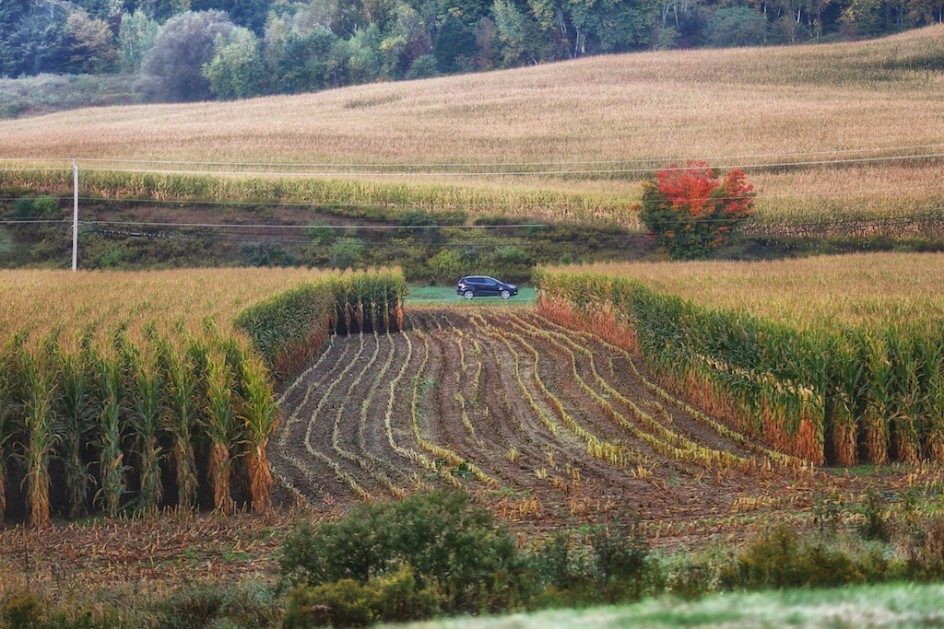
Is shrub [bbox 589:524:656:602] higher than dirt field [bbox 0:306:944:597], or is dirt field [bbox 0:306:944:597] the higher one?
shrub [bbox 589:524:656:602]

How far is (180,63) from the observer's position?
108312 millimetres

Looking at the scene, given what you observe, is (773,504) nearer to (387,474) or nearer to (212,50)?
(387,474)

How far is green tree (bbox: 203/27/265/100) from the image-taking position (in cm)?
10331

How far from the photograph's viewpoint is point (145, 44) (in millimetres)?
113938

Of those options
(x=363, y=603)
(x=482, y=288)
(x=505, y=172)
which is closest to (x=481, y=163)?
(x=505, y=172)

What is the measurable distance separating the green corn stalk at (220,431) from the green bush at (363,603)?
19.6 feet

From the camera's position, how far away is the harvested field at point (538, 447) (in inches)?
507

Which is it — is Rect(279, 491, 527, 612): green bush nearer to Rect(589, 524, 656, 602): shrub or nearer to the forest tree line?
Rect(589, 524, 656, 602): shrub

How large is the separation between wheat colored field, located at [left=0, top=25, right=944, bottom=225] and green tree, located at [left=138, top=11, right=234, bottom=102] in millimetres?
12337

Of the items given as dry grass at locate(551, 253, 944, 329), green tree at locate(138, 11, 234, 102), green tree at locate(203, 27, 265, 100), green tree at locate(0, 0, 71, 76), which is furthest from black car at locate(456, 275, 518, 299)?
green tree at locate(0, 0, 71, 76)

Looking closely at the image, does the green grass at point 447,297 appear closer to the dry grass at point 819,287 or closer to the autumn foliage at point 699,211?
the autumn foliage at point 699,211

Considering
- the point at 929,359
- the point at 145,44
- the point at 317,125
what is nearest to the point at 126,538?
the point at 929,359

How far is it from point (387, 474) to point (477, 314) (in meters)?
25.9

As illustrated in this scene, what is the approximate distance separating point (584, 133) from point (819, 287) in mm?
55411
